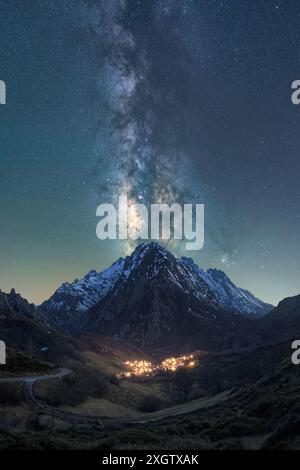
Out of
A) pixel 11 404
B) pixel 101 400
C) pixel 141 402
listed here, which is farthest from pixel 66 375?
pixel 11 404

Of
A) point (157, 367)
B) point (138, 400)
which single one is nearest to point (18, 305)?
point (157, 367)

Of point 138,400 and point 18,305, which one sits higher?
point 18,305

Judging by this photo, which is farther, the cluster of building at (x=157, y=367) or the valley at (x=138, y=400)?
the cluster of building at (x=157, y=367)

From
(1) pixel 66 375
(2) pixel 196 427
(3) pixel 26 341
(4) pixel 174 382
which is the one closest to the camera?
(2) pixel 196 427

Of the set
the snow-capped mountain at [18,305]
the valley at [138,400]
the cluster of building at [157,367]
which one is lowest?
the cluster of building at [157,367]

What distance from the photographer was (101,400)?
65.4 metres

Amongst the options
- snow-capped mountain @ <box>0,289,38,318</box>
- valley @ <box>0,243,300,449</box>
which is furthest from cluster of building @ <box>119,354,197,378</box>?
snow-capped mountain @ <box>0,289,38,318</box>

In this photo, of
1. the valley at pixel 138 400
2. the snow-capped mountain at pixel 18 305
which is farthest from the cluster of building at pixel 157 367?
the snow-capped mountain at pixel 18 305

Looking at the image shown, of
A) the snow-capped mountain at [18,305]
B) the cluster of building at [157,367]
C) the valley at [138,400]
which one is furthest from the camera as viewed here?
the snow-capped mountain at [18,305]

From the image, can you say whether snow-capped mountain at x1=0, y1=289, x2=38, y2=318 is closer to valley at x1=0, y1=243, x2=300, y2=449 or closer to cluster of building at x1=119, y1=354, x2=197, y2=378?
valley at x1=0, y1=243, x2=300, y2=449

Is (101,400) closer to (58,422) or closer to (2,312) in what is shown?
(58,422)

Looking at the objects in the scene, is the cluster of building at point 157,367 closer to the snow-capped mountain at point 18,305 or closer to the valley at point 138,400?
the valley at point 138,400

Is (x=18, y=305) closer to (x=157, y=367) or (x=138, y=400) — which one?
(x=157, y=367)
